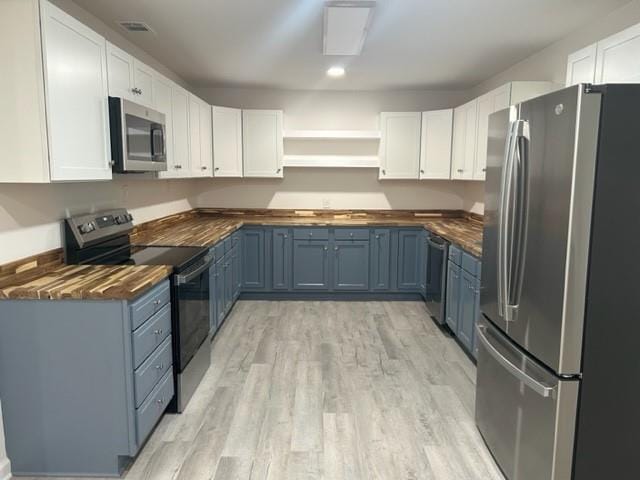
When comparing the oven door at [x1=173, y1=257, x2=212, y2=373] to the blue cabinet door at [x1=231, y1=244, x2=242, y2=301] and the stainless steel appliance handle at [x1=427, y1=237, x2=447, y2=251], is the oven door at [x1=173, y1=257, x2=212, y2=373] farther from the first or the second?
the stainless steel appliance handle at [x1=427, y1=237, x2=447, y2=251]

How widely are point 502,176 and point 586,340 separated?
78cm

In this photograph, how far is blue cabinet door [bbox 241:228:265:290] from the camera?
4945 millimetres

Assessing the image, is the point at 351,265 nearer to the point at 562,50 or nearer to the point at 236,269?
the point at 236,269

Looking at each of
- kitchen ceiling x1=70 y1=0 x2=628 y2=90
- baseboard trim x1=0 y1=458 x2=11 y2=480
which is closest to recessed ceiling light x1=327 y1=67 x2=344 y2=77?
kitchen ceiling x1=70 y1=0 x2=628 y2=90

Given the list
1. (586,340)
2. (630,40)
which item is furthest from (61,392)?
(630,40)

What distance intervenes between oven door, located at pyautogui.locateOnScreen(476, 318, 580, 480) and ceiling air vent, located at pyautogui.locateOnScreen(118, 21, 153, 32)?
9.66ft

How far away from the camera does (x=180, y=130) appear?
382 centimetres

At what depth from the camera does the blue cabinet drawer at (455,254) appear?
3.62m

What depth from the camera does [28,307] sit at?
6.47 ft

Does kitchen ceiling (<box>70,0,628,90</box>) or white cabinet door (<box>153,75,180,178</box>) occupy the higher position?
kitchen ceiling (<box>70,0,628,90</box>)

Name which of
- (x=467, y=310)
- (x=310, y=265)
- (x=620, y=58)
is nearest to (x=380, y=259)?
(x=310, y=265)

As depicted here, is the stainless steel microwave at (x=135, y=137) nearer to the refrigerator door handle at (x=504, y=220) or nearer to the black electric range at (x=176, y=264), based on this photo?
the black electric range at (x=176, y=264)

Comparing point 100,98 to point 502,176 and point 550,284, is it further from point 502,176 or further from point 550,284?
point 550,284

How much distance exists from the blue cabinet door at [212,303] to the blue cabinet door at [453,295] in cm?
204
